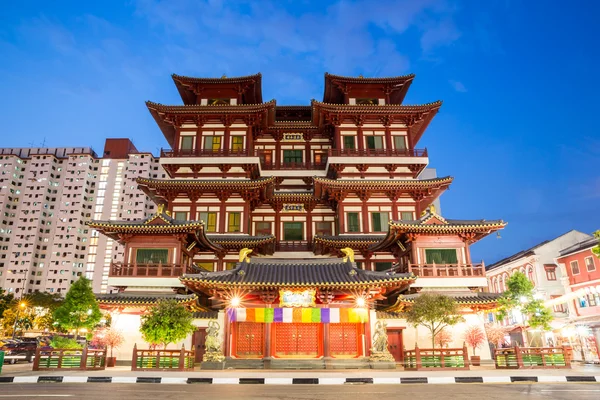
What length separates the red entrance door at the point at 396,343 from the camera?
25844mm

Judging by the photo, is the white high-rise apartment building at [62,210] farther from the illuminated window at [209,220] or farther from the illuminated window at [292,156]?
the illuminated window at [209,220]

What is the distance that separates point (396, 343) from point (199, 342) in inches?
501

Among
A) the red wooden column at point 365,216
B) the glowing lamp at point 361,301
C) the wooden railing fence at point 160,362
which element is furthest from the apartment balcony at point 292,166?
the wooden railing fence at point 160,362

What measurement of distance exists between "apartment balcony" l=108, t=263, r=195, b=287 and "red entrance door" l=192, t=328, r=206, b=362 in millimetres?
3353

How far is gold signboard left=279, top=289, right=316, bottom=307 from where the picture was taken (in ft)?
73.4

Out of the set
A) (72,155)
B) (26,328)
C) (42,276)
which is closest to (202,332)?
(26,328)

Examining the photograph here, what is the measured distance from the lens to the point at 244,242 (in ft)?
98.0

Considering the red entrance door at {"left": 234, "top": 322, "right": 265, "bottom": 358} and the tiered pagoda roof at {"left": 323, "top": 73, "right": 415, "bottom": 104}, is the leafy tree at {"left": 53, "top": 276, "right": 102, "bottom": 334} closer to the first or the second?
the red entrance door at {"left": 234, "top": 322, "right": 265, "bottom": 358}

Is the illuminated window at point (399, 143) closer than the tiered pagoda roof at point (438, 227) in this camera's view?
No

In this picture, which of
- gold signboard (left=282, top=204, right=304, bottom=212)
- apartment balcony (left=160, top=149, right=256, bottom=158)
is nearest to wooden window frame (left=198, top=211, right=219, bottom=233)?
apartment balcony (left=160, top=149, right=256, bottom=158)

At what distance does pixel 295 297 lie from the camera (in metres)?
22.4

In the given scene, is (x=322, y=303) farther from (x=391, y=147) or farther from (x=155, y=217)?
(x=391, y=147)

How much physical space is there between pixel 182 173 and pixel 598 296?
37.9m

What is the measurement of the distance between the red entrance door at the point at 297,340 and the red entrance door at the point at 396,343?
575cm
